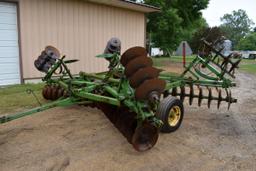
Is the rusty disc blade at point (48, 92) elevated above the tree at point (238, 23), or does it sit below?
below

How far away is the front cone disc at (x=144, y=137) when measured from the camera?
3209mm

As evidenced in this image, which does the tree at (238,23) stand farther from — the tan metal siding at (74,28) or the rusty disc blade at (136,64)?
the rusty disc blade at (136,64)

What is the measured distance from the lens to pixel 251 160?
3260 millimetres

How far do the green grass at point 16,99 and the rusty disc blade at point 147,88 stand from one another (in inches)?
128

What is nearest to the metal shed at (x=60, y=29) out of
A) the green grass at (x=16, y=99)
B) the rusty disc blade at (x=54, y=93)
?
the green grass at (x=16, y=99)

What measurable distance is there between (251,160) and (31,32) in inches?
294

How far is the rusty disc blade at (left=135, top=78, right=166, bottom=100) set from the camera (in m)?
3.07

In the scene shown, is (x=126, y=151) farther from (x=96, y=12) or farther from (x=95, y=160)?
(x=96, y=12)

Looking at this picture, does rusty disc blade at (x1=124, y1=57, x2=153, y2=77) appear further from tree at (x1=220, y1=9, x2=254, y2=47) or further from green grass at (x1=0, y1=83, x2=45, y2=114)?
tree at (x1=220, y1=9, x2=254, y2=47)

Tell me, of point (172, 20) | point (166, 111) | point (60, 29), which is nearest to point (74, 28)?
point (60, 29)

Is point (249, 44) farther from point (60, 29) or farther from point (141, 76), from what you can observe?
point (141, 76)

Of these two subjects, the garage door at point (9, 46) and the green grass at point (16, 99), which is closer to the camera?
the green grass at point (16, 99)

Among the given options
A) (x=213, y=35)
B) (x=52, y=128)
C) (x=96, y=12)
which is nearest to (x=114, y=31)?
(x=96, y=12)

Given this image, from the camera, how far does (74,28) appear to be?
10.1 metres
